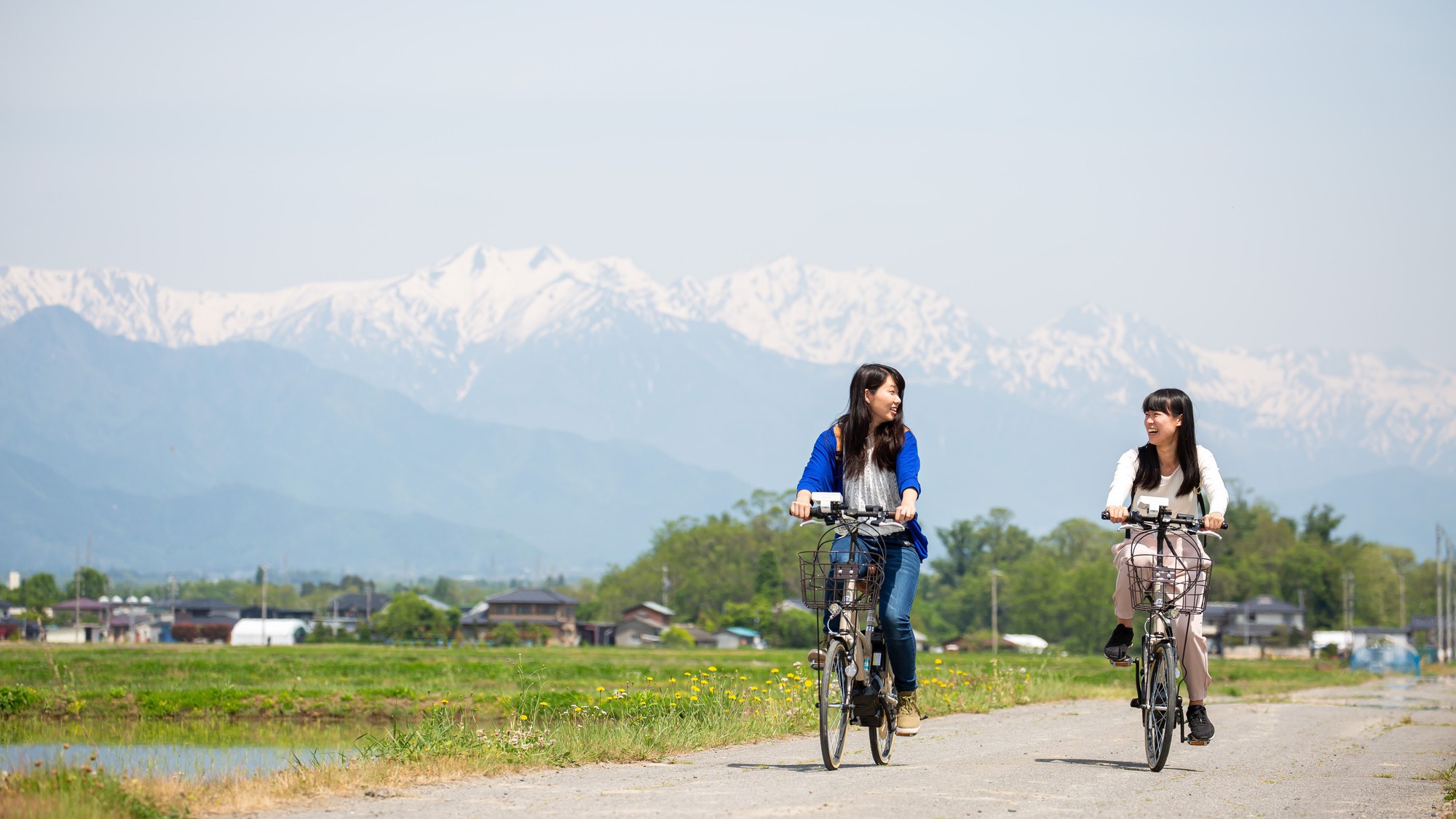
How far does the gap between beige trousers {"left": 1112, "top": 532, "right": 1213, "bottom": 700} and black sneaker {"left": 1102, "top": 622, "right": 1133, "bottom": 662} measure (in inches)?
3.3

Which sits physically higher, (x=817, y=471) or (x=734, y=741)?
(x=817, y=471)

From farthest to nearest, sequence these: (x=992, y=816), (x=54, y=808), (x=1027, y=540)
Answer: (x=1027, y=540) < (x=992, y=816) < (x=54, y=808)

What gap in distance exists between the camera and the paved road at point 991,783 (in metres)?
6.84

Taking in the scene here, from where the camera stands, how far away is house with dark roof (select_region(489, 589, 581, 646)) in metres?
110

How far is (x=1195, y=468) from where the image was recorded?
839 centimetres

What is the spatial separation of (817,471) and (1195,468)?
2105 millimetres

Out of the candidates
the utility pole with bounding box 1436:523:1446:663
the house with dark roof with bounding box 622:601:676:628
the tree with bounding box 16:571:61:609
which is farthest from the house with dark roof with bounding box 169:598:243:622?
the utility pole with bounding box 1436:523:1446:663

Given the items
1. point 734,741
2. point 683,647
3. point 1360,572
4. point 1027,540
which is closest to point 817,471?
point 734,741

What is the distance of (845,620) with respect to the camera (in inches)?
314

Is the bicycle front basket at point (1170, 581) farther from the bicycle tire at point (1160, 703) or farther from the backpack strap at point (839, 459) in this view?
the backpack strap at point (839, 459)

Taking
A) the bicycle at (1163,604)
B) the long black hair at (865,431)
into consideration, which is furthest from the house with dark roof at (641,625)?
the long black hair at (865,431)

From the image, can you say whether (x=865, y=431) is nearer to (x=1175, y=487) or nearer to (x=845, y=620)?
(x=845, y=620)

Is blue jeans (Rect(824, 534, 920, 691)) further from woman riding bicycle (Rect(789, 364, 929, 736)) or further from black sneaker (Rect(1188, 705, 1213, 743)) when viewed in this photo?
black sneaker (Rect(1188, 705, 1213, 743))

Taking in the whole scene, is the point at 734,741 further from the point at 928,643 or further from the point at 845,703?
the point at 928,643
